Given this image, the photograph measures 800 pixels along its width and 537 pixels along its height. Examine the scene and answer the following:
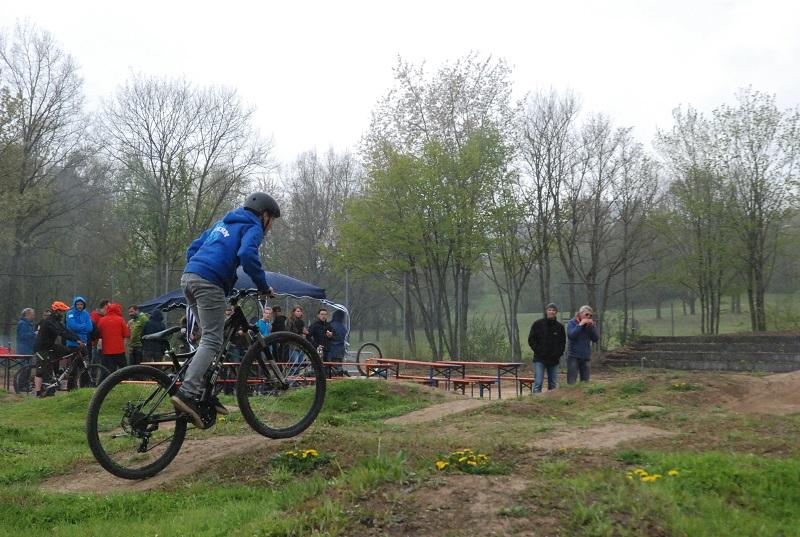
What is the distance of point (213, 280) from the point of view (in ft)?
19.9

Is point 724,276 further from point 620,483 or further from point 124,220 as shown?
point 620,483

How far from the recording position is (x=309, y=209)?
44781 millimetres

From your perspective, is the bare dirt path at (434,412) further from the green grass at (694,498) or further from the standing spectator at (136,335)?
the standing spectator at (136,335)

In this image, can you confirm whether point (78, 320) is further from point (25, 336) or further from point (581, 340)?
point (581, 340)

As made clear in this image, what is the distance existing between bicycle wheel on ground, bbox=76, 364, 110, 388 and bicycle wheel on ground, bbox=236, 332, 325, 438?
10584 mm

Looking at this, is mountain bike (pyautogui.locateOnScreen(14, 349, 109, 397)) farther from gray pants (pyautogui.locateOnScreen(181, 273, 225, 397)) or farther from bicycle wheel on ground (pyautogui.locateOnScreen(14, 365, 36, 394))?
gray pants (pyautogui.locateOnScreen(181, 273, 225, 397))

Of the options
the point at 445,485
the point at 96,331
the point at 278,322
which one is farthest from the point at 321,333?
the point at 445,485

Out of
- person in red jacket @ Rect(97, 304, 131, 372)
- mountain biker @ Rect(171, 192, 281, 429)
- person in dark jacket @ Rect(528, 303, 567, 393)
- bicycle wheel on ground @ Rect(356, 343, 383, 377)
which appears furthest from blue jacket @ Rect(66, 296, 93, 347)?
mountain biker @ Rect(171, 192, 281, 429)

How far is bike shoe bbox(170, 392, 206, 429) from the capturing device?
19.7 feet

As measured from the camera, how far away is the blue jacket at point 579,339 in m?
14.3

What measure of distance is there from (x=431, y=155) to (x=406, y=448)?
76.6 ft

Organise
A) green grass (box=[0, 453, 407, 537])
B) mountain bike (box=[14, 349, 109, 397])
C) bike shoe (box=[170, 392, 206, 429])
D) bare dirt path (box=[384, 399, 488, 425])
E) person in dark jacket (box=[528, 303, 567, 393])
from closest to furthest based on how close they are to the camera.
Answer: green grass (box=[0, 453, 407, 537]), bike shoe (box=[170, 392, 206, 429]), bare dirt path (box=[384, 399, 488, 425]), person in dark jacket (box=[528, 303, 567, 393]), mountain bike (box=[14, 349, 109, 397])

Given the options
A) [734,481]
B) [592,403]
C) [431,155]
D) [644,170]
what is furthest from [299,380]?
[644,170]

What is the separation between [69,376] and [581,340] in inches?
391
